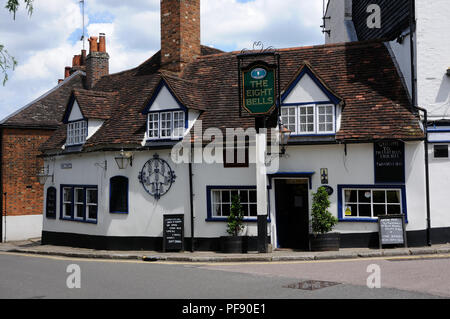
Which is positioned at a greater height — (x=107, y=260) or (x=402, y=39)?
(x=402, y=39)

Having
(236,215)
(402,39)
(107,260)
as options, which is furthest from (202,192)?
(402,39)

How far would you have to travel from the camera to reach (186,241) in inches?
664

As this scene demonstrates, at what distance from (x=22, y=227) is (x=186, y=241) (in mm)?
12166

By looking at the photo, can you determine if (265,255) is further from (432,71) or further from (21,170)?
(21,170)

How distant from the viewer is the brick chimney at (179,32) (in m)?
19.9

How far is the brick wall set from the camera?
81.7ft

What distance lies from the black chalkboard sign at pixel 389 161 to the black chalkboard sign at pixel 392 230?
3.75 feet

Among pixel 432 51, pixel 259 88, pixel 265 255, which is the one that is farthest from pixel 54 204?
pixel 432 51

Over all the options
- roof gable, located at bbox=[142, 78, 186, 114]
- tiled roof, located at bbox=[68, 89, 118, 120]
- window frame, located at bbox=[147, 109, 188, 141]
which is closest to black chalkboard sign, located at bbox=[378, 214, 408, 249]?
window frame, located at bbox=[147, 109, 188, 141]

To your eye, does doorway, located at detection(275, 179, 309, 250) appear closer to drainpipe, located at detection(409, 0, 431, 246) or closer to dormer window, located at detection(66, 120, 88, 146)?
drainpipe, located at detection(409, 0, 431, 246)

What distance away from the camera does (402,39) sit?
1659cm

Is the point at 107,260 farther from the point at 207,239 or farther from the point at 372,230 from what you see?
the point at 372,230

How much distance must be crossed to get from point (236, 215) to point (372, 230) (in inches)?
167
